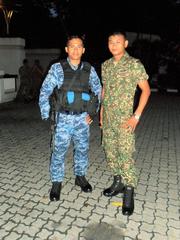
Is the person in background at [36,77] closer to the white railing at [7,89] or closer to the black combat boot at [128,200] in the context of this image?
the white railing at [7,89]

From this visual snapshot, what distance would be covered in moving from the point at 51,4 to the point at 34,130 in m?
15.0

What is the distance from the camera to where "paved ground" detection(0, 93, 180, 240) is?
3.48m

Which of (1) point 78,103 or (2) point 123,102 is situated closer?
(2) point 123,102

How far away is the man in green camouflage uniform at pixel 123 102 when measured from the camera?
3656mm

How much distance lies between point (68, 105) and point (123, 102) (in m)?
0.64

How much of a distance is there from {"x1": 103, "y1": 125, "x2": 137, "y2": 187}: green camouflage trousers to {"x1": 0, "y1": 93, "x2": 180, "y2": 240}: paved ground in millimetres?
457

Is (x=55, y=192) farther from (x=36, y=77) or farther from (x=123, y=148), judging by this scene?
(x=36, y=77)

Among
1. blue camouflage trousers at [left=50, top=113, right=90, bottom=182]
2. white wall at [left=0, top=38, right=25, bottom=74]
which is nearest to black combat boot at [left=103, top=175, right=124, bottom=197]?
blue camouflage trousers at [left=50, top=113, right=90, bottom=182]

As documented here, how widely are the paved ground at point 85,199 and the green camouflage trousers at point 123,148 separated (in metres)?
0.46

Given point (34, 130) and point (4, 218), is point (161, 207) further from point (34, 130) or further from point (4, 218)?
point (34, 130)

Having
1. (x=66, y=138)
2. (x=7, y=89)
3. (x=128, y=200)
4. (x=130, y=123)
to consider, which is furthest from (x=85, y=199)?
(x=7, y=89)

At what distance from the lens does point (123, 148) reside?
149 inches

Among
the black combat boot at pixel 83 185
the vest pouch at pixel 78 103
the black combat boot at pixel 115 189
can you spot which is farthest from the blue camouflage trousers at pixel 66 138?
the black combat boot at pixel 115 189

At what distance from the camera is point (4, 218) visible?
3703mm
